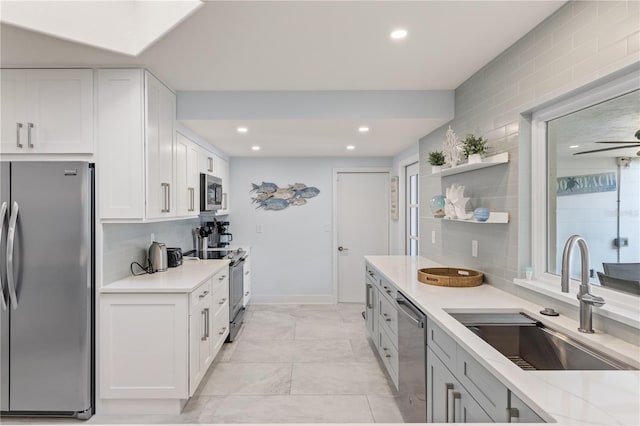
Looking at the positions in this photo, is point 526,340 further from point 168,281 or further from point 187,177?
point 187,177

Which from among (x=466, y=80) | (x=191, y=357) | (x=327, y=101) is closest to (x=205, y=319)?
(x=191, y=357)

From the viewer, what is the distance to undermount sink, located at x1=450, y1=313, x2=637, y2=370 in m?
1.52

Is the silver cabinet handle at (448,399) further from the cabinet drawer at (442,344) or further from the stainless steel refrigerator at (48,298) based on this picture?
the stainless steel refrigerator at (48,298)

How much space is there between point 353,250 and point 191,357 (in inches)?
130

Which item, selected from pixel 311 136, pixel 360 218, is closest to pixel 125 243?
pixel 311 136

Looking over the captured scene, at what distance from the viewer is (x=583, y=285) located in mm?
1490

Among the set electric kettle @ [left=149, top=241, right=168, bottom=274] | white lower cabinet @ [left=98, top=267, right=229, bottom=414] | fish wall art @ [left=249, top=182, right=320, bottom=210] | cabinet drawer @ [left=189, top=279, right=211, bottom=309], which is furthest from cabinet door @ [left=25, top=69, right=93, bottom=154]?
fish wall art @ [left=249, top=182, right=320, bottom=210]

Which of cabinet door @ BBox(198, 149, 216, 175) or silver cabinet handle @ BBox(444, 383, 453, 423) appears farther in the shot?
cabinet door @ BBox(198, 149, 216, 175)

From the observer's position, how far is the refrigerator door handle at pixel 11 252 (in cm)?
226

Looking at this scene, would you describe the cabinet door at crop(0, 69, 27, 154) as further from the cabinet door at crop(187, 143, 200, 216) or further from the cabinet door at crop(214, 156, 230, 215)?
the cabinet door at crop(214, 156, 230, 215)

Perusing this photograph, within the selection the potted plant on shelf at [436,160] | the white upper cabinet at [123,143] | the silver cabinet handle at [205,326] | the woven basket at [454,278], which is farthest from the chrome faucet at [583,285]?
the white upper cabinet at [123,143]

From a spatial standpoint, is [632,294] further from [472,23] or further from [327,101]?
[327,101]

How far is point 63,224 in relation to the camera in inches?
92.6

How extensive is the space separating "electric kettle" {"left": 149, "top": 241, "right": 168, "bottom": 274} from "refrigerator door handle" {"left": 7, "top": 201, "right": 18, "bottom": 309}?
91 centimetres
